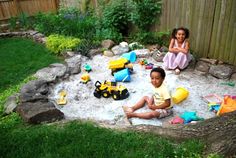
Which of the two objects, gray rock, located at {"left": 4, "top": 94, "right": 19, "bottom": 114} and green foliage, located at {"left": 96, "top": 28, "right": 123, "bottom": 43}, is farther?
green foliage, located at {"left": 96, "top": 28, "right": 123, "bottom": 43}

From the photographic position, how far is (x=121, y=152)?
3234 millimetres

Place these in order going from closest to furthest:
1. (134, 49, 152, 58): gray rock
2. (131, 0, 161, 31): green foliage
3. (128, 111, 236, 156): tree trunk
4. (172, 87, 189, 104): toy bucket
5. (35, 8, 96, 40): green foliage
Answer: (128, 111, 236, 156): tree trunk, (172, 87, 189, 104): toy bucket, (134, 49, 152, 58): gray rock, (131, 0, 161, 31): green foliage, (35, 8, 96, 40): green foliage

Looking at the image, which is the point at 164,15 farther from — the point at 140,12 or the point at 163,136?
the point at 163,136

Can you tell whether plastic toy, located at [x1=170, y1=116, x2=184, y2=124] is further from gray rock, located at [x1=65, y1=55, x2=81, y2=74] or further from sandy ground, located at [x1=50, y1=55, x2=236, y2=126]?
gray rock, located at [x1=65, y1=55, x2=81, y2=74]

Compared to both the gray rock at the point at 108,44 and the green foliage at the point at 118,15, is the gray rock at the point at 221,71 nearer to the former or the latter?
the gray rock at the point at 108,44

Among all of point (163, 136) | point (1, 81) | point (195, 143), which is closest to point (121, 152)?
point (163, 136)

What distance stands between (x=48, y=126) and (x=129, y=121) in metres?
1.26

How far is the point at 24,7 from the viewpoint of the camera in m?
11.9

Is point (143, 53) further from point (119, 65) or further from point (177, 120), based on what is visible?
point (177, 120)

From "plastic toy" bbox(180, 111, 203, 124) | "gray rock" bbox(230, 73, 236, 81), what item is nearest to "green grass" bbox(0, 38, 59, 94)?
"plastic toy" bbox(180, 111, 203, 124)

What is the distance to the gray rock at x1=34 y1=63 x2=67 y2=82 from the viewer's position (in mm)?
5871

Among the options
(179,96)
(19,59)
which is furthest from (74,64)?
(179,96)

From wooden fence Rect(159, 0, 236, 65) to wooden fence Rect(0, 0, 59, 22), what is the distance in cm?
674

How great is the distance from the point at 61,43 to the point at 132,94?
11.6ft
